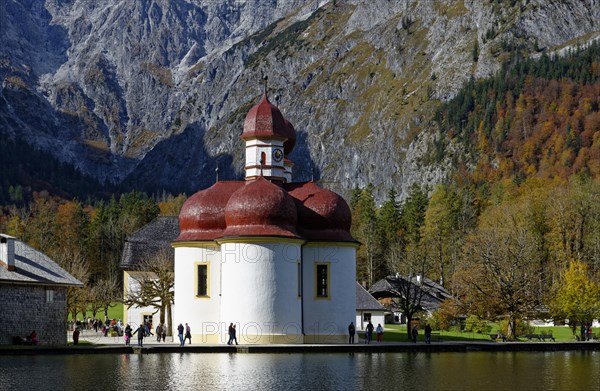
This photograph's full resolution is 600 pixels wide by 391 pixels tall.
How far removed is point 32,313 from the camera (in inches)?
2571

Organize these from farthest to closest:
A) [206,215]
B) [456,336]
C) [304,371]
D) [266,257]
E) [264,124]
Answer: [456,336] → [264,124] → [206,215] → [266,257] → [304,371]

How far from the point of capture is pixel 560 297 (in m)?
81.8

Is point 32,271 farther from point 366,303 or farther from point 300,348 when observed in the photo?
point 366,303

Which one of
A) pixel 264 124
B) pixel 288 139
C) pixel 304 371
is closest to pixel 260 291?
pixel 264 124

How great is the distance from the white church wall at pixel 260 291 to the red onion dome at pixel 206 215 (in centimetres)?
446

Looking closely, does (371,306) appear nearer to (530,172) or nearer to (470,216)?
(470,216)

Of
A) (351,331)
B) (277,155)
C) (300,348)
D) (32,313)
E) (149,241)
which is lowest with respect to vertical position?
(300,348)

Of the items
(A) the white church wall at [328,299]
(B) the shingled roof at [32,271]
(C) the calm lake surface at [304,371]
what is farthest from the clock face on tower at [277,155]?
(C) the calm lake surface at [304,371]

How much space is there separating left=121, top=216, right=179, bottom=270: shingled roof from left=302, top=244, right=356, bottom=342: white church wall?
1935 centimetres

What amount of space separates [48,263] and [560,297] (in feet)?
124

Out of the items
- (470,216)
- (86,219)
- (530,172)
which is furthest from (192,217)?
(530,172)

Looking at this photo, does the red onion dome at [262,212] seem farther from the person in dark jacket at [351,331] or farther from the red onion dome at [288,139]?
the red onion dome at [288,139]

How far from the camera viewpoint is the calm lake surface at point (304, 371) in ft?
136

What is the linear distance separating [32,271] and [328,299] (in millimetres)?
18959
